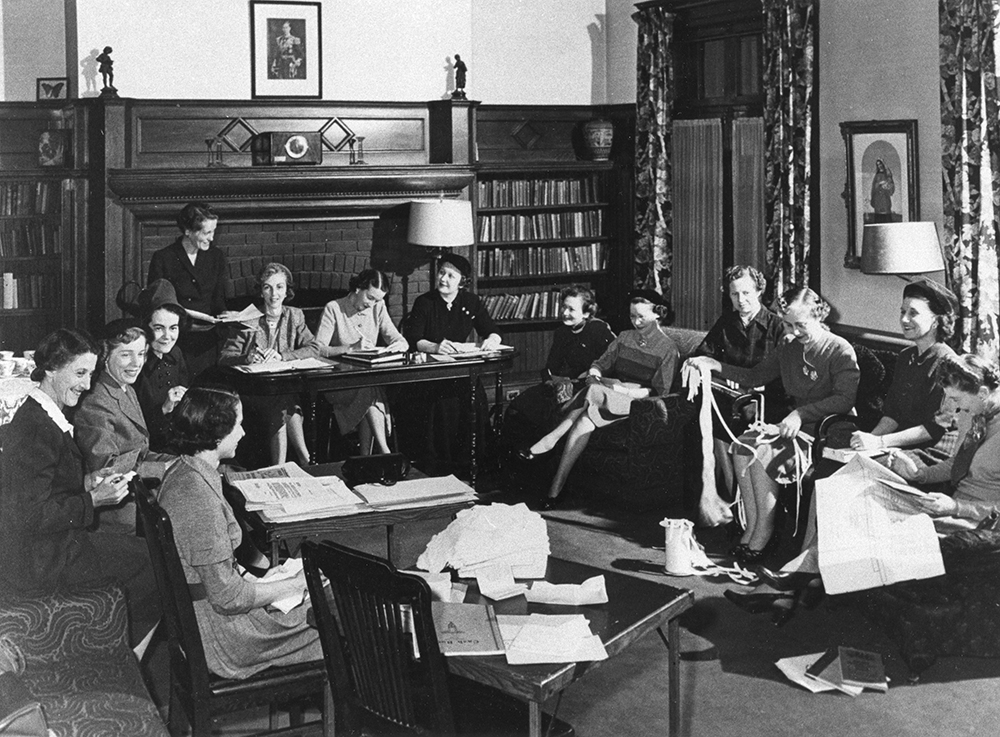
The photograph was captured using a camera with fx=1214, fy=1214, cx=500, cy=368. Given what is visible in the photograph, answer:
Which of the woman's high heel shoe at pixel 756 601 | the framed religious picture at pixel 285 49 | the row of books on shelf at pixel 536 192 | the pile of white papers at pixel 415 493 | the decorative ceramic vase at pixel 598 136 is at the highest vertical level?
the framed religious picture at pixel 285 49

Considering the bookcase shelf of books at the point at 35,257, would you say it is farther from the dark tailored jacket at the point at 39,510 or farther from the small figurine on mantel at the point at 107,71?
the dark tailored jacket at the point at 39,510

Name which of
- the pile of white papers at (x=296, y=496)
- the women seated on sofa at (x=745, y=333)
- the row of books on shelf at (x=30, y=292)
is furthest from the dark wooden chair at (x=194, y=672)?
the row of books on shelf at (x=30, y=292)

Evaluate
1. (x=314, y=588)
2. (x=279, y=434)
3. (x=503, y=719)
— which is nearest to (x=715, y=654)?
(x=503, y=719)

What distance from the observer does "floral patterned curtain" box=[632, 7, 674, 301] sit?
8.62m

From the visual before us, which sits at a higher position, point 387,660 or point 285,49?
point 285,49

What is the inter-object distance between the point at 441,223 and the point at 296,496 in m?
4.21

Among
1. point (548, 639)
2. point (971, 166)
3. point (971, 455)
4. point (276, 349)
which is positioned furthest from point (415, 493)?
point (971, 166)

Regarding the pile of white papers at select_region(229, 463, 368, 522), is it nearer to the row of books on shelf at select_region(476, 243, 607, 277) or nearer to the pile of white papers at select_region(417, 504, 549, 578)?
the pile of white papers at select_region(417, 504, 549, 578)

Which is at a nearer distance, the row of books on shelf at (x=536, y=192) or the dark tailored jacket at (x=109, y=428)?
the dark tailored jacket at (x=109, y=428)

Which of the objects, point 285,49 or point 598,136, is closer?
point 285,49

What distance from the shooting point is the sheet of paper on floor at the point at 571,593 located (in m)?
3.31

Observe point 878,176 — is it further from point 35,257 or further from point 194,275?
point 35,257

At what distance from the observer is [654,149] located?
8.74 meters

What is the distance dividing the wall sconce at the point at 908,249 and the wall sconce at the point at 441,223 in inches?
114
